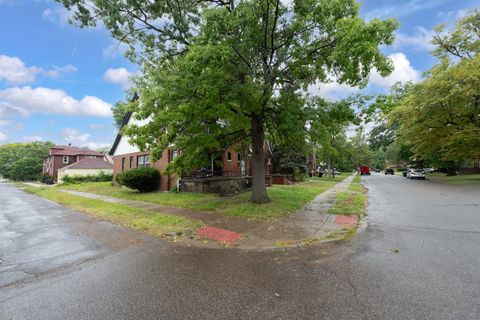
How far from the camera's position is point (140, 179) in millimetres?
16266

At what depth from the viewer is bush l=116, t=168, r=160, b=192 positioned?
16.1 m

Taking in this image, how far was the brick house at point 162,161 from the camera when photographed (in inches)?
671

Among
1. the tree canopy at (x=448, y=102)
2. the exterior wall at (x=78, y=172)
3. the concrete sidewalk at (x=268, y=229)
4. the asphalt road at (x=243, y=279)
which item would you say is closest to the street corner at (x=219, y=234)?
the concrete sidewalk at (x=268, y=229)

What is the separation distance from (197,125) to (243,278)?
6462 mm

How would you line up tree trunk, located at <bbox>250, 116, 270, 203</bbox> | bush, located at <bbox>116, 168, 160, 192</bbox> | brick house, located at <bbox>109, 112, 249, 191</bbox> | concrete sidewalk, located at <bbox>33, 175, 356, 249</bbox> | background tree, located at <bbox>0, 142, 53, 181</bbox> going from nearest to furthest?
concrete sidewalk, located at <bbox>33, 175, 356, 249</bbox>, tree trunk, located at <bbox>250, 116, 270, 203</bbox>, bush, located at <bbox>116, 168, 160, 192</bbox>, brick house, located at <bbox>109, 112, 249, 191</bbox>, background tree, located at <bbox>0, 142, 53, 181</bbox>

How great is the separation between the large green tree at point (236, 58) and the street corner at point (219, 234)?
3699 millimetres

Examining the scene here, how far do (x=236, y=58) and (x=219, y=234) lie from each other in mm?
6002

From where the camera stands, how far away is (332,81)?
31.9ft

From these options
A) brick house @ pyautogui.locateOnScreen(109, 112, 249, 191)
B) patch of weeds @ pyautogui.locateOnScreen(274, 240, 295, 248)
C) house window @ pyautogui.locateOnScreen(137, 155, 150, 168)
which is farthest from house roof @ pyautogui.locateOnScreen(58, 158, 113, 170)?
patch of weeds @ pyautogui.locateOnScreen(274, 240, 295, 248)

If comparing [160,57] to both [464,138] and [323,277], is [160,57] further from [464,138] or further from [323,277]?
[464,138]

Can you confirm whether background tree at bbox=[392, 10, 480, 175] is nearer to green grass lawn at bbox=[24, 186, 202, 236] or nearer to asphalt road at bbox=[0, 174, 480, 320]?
asphalt road at bbox=[0, 174, 480, 320]

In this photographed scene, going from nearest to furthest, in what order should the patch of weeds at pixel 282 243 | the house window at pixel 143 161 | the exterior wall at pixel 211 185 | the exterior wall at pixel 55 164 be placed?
the patch of weeds at pixel 282 243, the exterior wall at pixel 211 185, the house window at pixel 143 161, the exterior wall at pixel 55 164

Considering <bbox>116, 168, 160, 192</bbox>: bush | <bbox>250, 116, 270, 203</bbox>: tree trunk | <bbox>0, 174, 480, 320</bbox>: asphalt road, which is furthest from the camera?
<bbox>116, 168, 160, 192</bbox>: bush

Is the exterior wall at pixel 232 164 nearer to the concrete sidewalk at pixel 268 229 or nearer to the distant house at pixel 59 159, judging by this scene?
the concrete sidewalk at pixel 268 229
